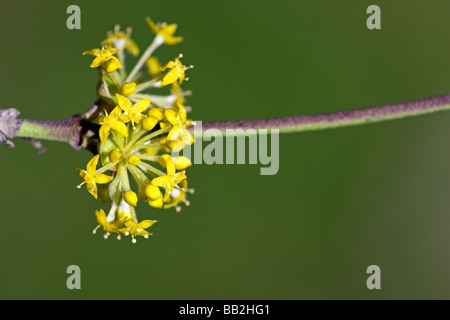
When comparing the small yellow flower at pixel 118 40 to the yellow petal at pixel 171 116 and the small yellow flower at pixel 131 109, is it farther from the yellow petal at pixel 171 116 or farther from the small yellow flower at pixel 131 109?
the yellow petal at pixel 171 116

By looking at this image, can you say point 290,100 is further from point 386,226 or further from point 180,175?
point 180,175

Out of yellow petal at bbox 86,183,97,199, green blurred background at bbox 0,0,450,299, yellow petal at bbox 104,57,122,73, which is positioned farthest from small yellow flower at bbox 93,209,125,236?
green blurred background at bbox 0,0,450,299

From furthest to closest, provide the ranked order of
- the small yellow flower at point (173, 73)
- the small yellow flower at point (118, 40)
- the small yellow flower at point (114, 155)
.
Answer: the small yellow flower at point (118, 40), the small yellow flower at point (173, 73), the small yellow flower at point (114, 155)

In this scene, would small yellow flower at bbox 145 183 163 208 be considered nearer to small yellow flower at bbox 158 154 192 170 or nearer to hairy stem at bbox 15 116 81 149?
small yellow flower at bbox 158 154 192 170

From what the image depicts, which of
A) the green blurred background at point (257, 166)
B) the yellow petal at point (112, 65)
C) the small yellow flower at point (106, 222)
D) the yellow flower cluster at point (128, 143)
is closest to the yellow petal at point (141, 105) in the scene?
the yellow flower cluster at point (128, 143)

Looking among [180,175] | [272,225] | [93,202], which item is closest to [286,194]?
[272,225]
